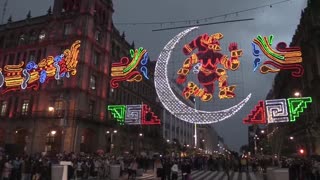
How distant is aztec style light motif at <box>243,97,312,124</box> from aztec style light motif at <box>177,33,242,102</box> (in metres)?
2.82

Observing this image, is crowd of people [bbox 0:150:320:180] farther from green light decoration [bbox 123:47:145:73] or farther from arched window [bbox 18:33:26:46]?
arched window [bbox 18:33:26:46]

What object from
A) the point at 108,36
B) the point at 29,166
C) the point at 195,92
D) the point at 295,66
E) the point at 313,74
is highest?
the point at 108,36

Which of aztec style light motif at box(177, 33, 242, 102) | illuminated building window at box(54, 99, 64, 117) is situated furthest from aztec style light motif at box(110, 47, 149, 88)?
illuminated building window at box(54, 99, 64, 117)

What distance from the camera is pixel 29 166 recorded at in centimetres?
2364

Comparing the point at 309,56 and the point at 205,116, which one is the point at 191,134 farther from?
the point at 205,116

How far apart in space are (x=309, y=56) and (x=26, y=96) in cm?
4233

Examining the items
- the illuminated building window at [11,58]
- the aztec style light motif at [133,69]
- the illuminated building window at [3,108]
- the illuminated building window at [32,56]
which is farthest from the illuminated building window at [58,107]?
the aztec style light motif at [133,69]

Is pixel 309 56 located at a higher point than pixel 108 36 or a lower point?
lower

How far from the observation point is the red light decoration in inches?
976

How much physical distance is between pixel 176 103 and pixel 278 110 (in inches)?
306

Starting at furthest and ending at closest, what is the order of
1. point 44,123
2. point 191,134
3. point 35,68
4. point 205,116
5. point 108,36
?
point 191,134 → point 108,36 → point 44,123 → point 35,68 → point 205,116

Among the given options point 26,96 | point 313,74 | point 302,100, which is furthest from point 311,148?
point 26,96

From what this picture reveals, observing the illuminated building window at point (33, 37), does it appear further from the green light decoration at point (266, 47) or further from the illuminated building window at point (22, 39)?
the green light decoration at point (266, 47)

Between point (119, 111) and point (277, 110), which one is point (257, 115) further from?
point (119, 111)
